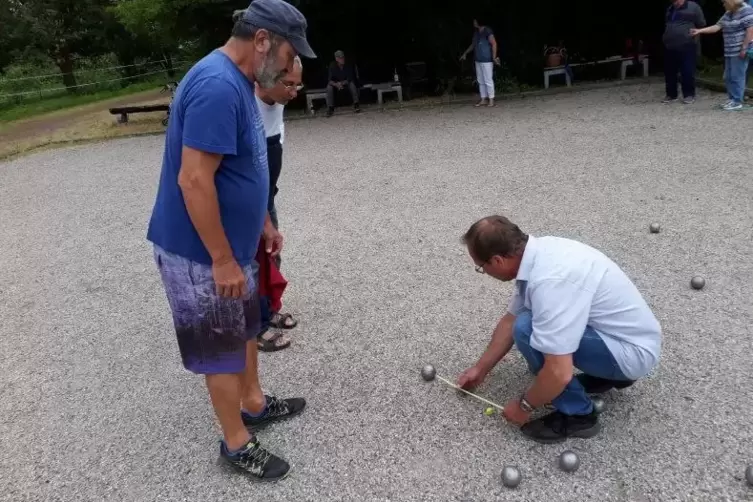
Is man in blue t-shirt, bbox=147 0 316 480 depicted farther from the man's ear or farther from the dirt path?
the dirt path

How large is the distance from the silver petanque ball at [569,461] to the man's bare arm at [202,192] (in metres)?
1.74

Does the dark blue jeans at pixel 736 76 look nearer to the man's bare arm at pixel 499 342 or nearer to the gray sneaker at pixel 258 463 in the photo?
the man's bare arm at pixel 499 342

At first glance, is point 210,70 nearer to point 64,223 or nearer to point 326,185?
point 326,185

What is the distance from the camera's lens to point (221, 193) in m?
2.32

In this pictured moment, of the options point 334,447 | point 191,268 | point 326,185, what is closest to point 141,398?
point 334,447

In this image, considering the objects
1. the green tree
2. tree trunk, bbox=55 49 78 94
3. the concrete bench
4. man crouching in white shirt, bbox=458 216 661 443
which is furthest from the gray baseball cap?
tree trunk, bbox=55 49 78 94

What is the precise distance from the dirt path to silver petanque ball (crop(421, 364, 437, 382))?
15.4 meters

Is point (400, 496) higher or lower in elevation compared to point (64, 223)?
lower

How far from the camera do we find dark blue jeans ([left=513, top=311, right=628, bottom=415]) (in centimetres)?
270

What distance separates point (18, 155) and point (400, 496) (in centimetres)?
1346

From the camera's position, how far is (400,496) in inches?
105

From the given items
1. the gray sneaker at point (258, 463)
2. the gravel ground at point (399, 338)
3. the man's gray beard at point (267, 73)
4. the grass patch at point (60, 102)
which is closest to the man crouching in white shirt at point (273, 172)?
the gravel ground at point (399, 338)

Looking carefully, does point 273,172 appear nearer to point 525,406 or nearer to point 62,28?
point 525,406

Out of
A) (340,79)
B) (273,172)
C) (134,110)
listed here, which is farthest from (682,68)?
(134,110)
